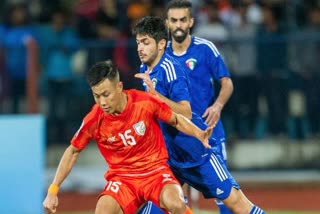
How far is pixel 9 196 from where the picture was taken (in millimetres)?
13898

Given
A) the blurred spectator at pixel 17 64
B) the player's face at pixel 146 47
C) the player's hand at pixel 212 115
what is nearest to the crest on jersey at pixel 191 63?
the player's hand at pixel 212 115

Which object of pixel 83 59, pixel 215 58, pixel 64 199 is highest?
pixel 215 58

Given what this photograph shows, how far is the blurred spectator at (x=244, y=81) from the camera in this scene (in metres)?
15.8

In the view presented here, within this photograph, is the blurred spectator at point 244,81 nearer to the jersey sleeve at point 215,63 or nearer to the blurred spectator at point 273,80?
the blurred spectator at point 273,80

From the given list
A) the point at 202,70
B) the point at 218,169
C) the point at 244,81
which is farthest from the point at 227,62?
the point at 218,169

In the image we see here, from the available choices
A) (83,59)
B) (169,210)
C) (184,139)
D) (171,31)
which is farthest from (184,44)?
(83,59)

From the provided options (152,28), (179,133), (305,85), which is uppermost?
(152,28)

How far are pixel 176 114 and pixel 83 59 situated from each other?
731 centimetres

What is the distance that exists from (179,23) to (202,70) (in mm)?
534

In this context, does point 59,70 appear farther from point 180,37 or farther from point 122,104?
point 122,104

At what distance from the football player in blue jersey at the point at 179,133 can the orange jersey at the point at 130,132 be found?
0.52 ft

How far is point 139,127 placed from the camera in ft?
29.0

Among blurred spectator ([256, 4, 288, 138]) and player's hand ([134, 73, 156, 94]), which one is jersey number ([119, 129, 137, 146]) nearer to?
player's hand ([134, 73, 156, 94])

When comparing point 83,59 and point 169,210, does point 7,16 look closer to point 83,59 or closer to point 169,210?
point 83,59
